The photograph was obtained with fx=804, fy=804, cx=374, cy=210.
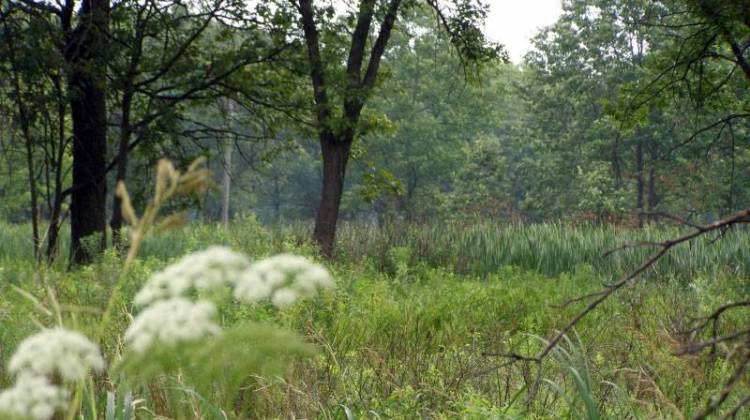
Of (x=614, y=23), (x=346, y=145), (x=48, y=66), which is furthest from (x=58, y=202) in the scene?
(x=614, y=23)

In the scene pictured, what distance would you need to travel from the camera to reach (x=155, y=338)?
2.99 feet

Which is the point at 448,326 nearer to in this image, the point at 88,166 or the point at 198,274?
the point at 198,274

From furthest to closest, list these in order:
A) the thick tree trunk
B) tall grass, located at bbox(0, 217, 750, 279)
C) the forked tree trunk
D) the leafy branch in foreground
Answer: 1. the thick tree trunk
2. tall grass, located at bbox(0, 217, 750, 279)
3. the forked tree trunk
4. the leafy branch in foreground

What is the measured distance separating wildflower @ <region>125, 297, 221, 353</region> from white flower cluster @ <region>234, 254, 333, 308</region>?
1.8 inches

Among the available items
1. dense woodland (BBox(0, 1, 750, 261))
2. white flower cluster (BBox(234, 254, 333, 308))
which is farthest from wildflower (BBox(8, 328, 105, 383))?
dense woodland (BBox(0, 1, 750, 261))

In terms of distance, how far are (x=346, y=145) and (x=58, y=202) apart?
5.87 m

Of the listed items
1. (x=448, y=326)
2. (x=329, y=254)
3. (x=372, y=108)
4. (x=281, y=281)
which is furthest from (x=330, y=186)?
(x=372, y=108)

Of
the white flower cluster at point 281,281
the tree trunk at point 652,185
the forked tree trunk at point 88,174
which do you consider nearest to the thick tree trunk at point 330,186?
the forked tree trunk at point 88,174

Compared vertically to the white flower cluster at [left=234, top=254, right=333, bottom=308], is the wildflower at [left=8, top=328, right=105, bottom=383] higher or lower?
lower

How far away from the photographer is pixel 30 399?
3.06 feet

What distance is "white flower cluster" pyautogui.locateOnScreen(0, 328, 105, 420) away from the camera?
88cm

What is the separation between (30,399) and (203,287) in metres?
0.24

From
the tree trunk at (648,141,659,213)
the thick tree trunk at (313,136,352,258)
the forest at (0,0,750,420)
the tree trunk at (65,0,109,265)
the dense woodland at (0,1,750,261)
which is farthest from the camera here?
the tree trunk at (648,141,659,213)

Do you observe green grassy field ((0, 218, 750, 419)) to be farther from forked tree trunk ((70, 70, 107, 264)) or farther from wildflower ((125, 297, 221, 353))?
forked tree trunk ((70, 70, 107, 264))
